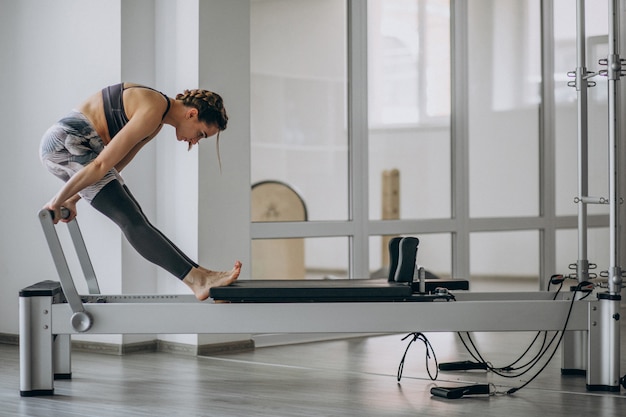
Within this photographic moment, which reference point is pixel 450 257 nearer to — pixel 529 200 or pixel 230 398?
pixel 529 200

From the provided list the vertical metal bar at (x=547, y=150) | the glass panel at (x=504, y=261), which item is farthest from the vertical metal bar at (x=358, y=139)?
the vertical metal bar at (x=547, y=150)

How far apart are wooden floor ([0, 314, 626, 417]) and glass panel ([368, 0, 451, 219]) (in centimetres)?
113

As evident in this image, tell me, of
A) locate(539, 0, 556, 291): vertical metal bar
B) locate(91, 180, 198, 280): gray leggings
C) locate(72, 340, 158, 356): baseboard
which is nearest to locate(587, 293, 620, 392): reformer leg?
locate(91, 180, 198, 280): gray leggings

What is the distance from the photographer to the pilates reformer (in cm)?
360

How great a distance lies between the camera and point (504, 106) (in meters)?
6.26

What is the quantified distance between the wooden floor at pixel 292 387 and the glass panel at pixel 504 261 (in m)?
1.18

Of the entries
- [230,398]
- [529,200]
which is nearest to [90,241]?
[230,398]

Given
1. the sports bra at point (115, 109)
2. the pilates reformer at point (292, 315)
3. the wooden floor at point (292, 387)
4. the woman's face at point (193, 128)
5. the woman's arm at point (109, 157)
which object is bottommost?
the wooden floor at point (292, 387)

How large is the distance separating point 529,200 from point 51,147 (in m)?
3.68

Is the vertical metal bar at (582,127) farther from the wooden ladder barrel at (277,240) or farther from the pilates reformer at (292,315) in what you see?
the wooden ladder barrel at (277,240)

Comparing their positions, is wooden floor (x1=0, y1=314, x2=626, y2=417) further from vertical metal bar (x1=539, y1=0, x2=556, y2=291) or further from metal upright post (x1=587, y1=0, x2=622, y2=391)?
vertical metal bar (x1=539, y1=0, x2=556, y2=291)

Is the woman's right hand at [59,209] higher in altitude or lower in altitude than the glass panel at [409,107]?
lower

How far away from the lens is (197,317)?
3.63m

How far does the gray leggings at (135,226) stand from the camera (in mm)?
3707
